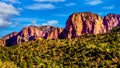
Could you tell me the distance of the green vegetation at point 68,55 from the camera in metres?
145

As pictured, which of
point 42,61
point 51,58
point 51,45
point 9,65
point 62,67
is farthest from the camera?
point 51,45

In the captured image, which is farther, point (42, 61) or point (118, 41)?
point (118, 41)

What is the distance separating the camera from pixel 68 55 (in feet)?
549

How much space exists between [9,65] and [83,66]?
44160mm

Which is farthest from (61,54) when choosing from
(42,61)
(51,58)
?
(42,61)

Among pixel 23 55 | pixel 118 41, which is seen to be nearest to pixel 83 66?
pixel 23 55

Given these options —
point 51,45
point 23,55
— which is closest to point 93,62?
point 23,55

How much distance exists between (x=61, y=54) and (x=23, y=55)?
66.8 feet

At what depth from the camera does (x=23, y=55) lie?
158750 millimetres

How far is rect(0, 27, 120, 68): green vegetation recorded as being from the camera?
145 m

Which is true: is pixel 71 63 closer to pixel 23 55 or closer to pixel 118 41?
pixel 23 55

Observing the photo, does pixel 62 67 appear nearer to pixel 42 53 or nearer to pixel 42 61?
pixel 42 61

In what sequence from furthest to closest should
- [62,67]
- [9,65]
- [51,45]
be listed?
[51,45] → [62,67] → [9,65]

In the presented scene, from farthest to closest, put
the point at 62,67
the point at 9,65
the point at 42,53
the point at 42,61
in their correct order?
1. the point at 42,53
2. the point at 42,61
3. the point at 62,67
4. the point at 9,65
